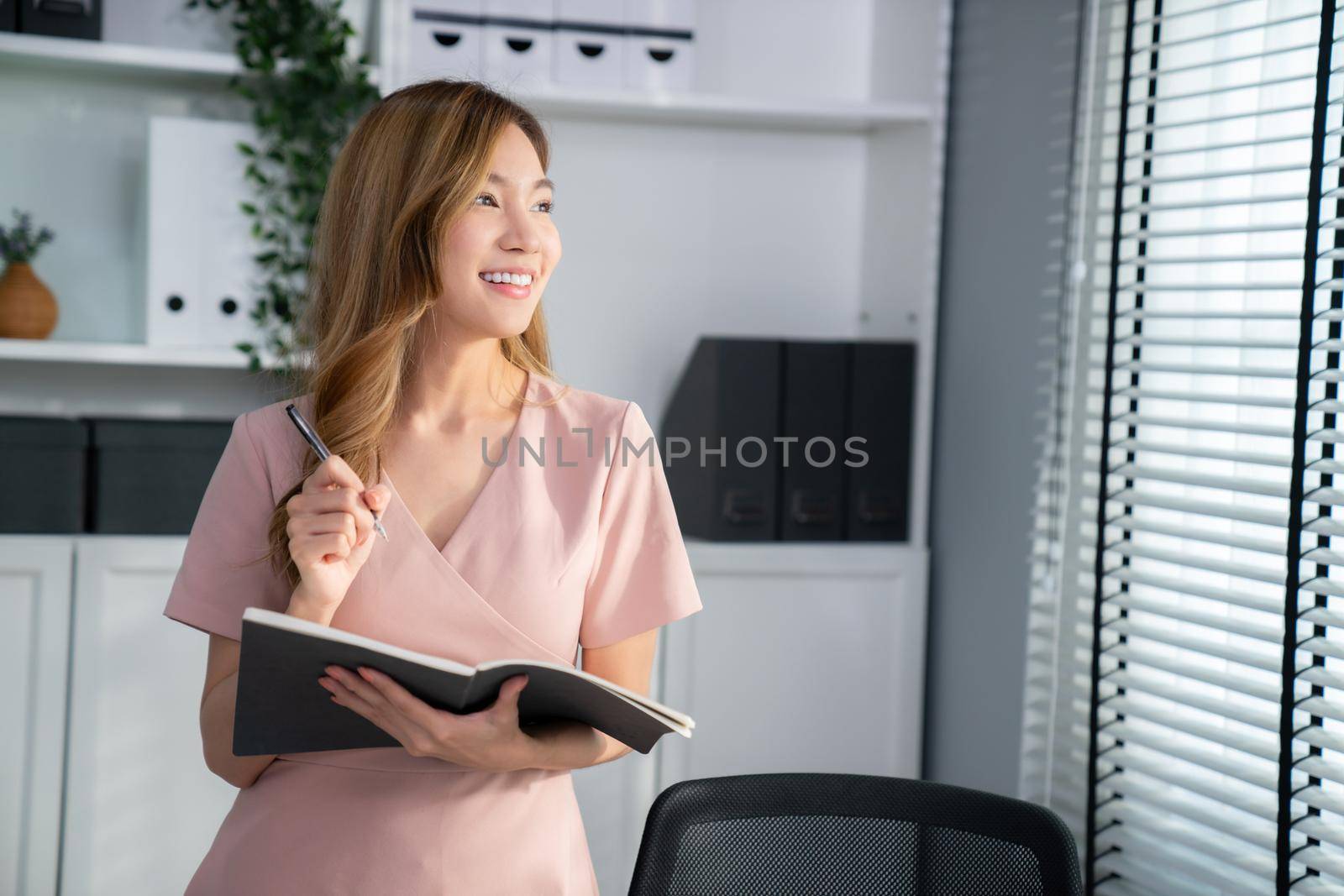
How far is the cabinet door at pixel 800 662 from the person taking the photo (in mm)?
2328

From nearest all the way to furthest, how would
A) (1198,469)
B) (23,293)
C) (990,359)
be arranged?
(1198,469) → (23,293) → (990,359)

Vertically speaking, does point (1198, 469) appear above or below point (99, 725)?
above

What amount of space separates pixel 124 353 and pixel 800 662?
1383 millimetres

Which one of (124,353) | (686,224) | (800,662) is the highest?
(686,224)

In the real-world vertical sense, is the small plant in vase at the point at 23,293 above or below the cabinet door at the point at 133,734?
above

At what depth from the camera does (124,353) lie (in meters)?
2.14

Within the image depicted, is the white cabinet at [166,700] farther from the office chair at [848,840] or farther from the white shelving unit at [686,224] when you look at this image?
the office chair at [848,840]

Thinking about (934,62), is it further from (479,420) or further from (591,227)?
(479,420)

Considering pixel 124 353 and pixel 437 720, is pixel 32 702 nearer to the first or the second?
pixel 124 353

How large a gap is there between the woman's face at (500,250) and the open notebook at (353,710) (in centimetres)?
37

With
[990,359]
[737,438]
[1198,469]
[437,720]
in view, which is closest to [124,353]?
[737,438]

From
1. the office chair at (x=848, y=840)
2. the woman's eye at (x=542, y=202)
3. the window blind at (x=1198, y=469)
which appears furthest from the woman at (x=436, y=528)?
the window blind at (x=1198, y=469)

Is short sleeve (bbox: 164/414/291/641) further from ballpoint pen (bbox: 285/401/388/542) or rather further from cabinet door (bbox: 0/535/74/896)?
cabinet door (bbox: 0/535/74/896)

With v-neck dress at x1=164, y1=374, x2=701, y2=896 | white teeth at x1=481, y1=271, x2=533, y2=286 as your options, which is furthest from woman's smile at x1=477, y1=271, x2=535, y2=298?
v-neck dress at x1=164, y1=374, x2=701, y2=896
